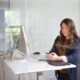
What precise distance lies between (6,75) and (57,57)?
1.17 meters

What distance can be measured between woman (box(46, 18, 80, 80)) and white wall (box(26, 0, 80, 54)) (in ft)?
2.59

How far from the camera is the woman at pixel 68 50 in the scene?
224 cm

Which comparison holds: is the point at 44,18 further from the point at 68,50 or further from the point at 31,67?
the point at 31,67

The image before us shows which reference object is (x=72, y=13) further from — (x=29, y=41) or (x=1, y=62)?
(x=1, y=62)

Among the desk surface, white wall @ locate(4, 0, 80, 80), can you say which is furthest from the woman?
white wall @ locate(4, 0, 80, 80)

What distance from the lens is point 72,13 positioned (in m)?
3.58

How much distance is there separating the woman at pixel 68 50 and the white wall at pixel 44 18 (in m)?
0.79

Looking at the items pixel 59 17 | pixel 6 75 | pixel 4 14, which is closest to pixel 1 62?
pixel 6 75

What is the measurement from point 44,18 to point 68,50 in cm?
112

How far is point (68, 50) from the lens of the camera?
7.88 feet

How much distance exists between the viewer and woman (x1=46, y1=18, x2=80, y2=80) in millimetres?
2239

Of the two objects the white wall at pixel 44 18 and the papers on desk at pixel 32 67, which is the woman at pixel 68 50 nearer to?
the papers on desk at pixel 32 67

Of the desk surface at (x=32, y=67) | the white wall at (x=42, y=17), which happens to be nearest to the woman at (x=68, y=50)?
the desk surface at (x=32, y=67)

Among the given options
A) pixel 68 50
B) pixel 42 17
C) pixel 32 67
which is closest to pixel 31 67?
pixel 32 67
